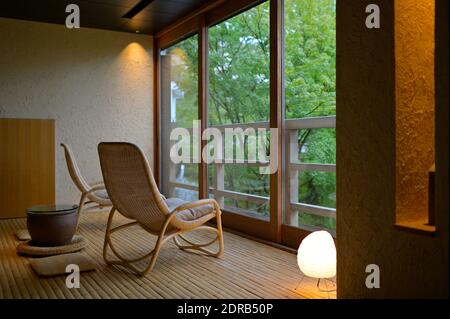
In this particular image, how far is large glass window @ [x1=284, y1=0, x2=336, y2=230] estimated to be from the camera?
10.8ft

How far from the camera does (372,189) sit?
6.74 feet

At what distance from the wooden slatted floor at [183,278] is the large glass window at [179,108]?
187cm

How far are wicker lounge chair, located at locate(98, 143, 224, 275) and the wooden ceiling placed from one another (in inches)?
94.2

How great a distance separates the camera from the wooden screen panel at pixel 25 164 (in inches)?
198

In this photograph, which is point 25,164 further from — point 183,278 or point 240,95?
point 183,278

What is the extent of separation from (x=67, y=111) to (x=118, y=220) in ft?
5.90

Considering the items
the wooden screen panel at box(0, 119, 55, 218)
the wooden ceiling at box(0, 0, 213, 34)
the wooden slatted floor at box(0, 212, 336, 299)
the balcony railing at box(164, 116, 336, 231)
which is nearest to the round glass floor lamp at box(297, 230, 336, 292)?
the wooden slatted floor at box(0, 212, 336, 299)

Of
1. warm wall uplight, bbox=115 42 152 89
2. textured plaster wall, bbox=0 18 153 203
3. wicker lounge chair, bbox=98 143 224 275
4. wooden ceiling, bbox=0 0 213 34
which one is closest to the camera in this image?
wicker lounge chair, bbox=98 143 224 275

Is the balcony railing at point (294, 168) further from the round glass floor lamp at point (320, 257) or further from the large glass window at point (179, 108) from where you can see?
the large glass window at point (179, 108)

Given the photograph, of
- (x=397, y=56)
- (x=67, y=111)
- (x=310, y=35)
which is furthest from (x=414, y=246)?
(x=67, y=111)

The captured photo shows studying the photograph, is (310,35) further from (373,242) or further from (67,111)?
(67,111)

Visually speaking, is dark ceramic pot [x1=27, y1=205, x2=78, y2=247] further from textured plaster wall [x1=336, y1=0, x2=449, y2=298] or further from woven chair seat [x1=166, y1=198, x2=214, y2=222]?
textured plaster wall [x1=336, y1=0, x2=449, y2=298]

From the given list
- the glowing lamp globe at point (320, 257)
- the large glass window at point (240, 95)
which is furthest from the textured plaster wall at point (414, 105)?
the large glass window at point (240, 95)

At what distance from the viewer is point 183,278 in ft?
9.25
